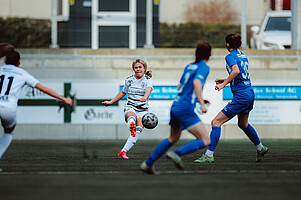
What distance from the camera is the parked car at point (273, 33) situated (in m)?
21.9

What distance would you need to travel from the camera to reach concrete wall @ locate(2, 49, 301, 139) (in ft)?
57.9

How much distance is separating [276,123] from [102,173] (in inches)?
389

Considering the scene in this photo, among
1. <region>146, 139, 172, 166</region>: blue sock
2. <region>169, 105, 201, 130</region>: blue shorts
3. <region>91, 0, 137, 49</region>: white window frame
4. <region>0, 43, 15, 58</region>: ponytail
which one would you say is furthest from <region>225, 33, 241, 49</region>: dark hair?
<region>91, 0, 137, 49</region>: white window frame

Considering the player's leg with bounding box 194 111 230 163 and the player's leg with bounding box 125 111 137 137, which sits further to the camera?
the player's leg with bounding box 125 111 137 137

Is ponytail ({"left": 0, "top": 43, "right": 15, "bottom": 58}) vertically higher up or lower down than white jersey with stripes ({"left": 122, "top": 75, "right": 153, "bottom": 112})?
higher up

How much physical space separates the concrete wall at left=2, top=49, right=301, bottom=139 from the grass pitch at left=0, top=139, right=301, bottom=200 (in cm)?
487

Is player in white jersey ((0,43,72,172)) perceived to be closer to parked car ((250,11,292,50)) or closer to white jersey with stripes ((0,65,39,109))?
white jersey with stripes ((0,65,39,109))

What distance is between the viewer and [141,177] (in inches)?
324

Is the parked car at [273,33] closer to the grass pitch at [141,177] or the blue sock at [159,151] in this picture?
the grass pitch at [141,177]

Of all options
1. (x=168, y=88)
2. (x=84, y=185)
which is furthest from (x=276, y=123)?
(x=84, y=185)

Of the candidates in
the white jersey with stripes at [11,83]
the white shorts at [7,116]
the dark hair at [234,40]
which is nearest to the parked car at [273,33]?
the dark hair at [234,40]

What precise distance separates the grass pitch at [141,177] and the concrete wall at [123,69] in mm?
4866

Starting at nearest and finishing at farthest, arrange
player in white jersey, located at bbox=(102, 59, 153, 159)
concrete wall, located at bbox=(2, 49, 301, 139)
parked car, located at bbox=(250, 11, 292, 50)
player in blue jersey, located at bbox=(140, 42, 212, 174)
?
player in blue jersey, located at bbox=(140, 42, 212, 174)
player in white jersey, located at bbox=(102, 59, 153, 159)
concrete wall, located at bbox=(2, 49, 301, 139)
parked car, located at bbox=(250, 11, 292, 50)

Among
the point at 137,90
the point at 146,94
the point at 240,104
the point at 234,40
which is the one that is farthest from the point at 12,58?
the point at 240,104
